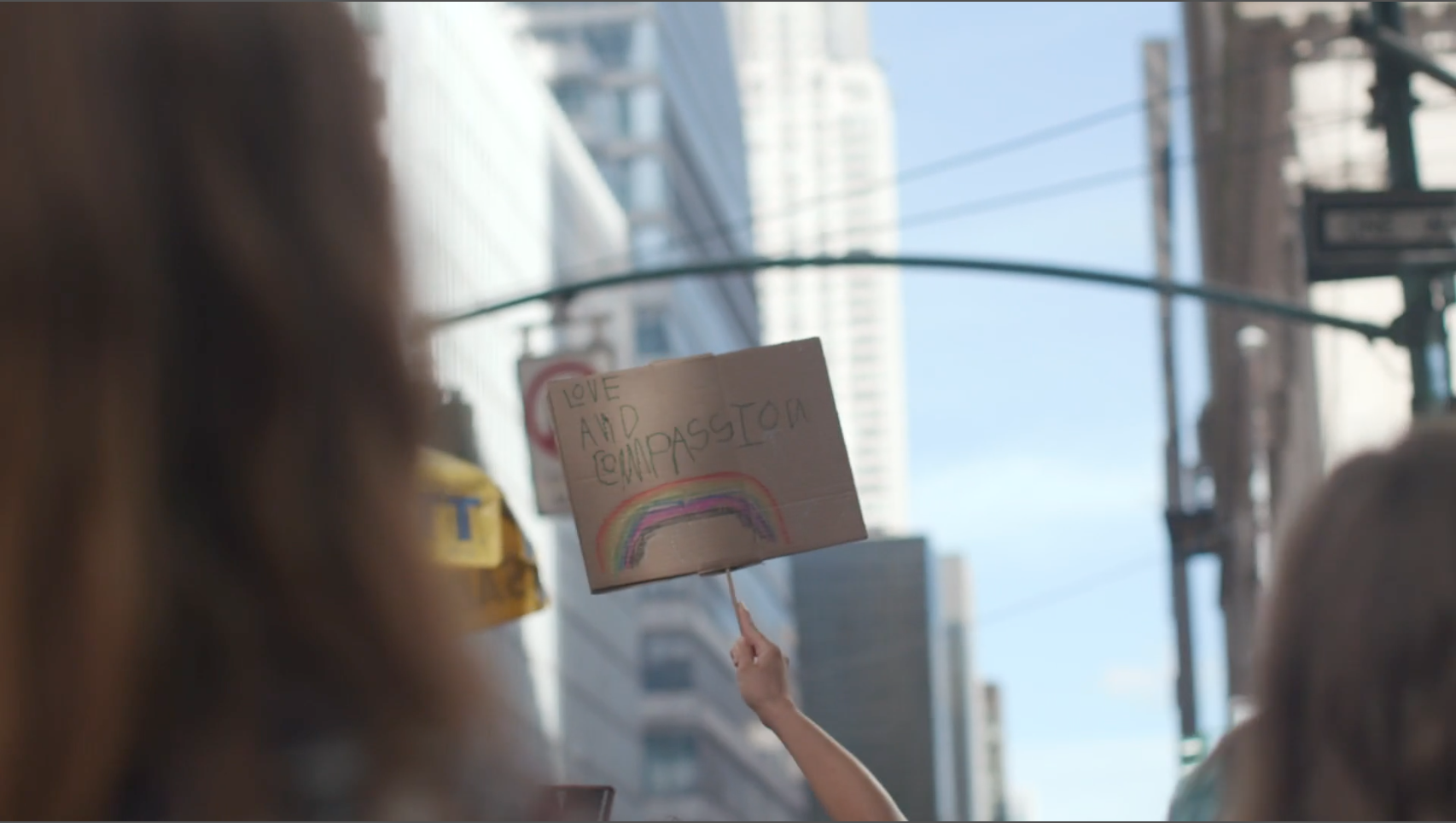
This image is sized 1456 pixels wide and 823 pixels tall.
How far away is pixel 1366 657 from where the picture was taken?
241 centimetres

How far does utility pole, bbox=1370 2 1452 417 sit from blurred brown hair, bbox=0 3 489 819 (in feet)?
30.0

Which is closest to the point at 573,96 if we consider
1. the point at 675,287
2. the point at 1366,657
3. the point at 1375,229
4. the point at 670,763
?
the point at 675,287

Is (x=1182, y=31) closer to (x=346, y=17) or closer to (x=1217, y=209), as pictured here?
(x=1217, y=209)

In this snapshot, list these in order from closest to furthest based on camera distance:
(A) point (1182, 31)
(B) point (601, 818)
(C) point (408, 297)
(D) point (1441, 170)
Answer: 1. (C) point (408, 297)
2. (B) point (601, 818)
3. (D) point (1441, 170)
4. (A) point (1182, 31)

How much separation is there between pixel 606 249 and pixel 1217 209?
6435 centimetres

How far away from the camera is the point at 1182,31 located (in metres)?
42.8

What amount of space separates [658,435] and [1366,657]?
1123mm

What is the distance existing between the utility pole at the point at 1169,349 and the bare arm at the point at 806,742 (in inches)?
699

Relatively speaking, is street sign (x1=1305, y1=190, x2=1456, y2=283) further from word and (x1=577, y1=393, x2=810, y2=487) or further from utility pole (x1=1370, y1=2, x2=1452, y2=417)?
word and (x1=577, y1=393, x2=810, y2=487)

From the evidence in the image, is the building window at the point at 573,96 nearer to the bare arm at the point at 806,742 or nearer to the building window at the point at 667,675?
the building window at the point at 667,675

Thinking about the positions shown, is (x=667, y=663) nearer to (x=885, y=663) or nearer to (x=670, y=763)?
(x=670, y=763)

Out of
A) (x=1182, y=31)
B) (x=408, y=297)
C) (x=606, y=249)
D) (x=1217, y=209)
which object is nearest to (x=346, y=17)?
(x=408, y=297)

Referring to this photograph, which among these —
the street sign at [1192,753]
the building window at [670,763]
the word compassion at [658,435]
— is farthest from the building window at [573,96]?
the word compassion at [658,435]

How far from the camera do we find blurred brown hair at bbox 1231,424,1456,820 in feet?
7.79
